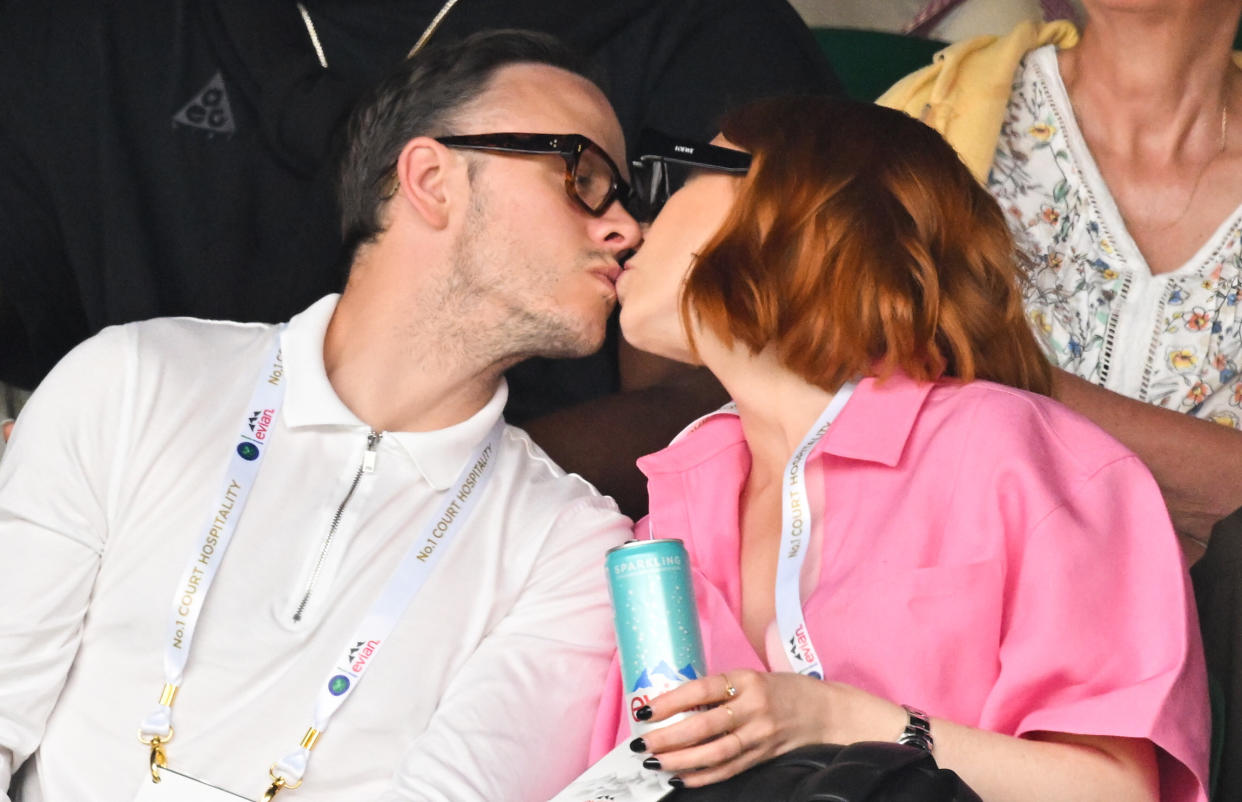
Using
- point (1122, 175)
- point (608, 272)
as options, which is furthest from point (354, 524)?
point (1122, 175)

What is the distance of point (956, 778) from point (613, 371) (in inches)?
60.0

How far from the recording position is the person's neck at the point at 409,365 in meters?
2.04

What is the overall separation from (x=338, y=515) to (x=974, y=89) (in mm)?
1258

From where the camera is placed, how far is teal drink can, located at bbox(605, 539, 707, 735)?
131 centimetres

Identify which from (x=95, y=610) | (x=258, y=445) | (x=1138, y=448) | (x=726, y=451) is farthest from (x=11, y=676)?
(x=1138, y=448)

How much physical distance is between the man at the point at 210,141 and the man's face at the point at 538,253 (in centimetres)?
44

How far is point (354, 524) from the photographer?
1.92 metres

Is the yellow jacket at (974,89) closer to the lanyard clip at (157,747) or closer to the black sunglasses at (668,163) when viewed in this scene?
the black sunglasses at (668,163)

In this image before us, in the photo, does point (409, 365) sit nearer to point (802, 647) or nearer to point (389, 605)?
point (389, 605)

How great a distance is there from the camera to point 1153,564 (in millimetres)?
1541

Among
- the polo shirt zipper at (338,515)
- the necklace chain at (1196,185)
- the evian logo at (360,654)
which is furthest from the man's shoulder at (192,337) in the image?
the necklace chain at (1196,185)

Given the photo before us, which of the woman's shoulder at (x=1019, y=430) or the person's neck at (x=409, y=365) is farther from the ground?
the woman's shoulder at (x=1019, y=430)

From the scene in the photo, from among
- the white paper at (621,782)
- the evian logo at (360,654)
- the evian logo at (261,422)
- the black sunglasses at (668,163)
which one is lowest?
the evian logo at (360,654)

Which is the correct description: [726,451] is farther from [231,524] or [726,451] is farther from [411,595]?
[231,524]
